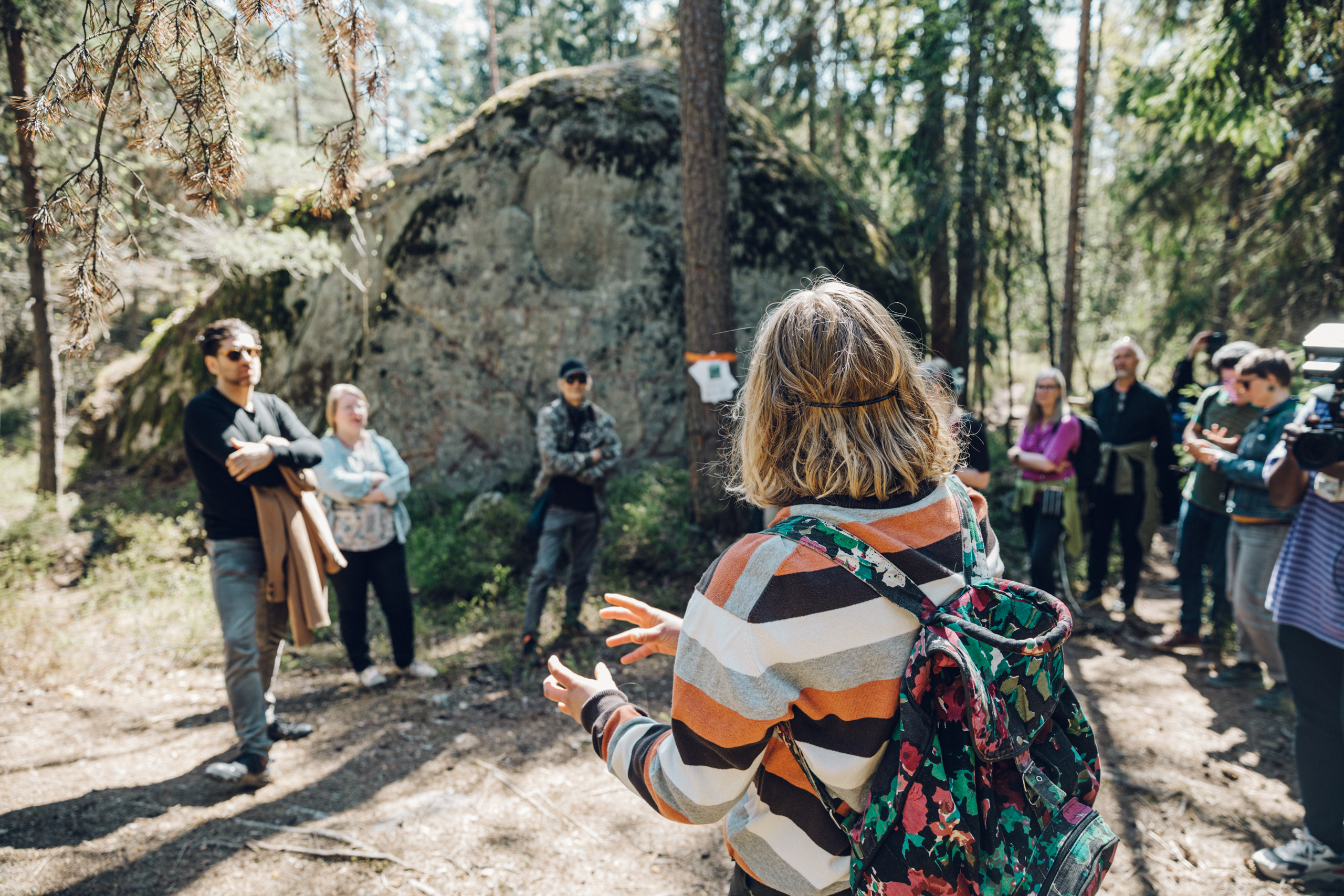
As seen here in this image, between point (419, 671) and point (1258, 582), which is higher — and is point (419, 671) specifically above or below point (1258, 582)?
below

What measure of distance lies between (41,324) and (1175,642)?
1111 centimetres

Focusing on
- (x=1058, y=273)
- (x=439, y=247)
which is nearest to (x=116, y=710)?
(x=439, y=247)

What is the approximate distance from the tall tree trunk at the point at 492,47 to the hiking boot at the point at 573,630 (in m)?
17.5

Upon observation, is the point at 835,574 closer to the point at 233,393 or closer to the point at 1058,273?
the point at 233,393

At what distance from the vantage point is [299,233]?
711 centimetres

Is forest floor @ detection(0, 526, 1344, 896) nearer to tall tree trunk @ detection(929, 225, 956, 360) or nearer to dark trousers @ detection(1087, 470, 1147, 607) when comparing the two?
dark trousers @ detection(1087, 470, 1147, 607)

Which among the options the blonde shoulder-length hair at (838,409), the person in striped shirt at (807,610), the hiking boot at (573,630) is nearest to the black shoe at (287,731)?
the hiking boot at (573,630)

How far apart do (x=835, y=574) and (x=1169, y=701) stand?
4628 millimetres

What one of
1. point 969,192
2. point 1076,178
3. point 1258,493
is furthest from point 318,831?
point 969,192

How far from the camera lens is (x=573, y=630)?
17.5 ft

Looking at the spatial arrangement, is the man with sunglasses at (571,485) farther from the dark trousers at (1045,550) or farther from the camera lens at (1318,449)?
the camera lens at (1318,449)

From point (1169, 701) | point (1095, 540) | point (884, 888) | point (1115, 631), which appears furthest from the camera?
point (1095, 540)

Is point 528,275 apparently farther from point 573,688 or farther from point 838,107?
point 838,107

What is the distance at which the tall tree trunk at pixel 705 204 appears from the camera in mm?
5629
